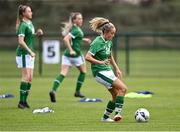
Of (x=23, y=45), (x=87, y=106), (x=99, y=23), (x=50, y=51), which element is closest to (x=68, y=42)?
(x=87, y=106)

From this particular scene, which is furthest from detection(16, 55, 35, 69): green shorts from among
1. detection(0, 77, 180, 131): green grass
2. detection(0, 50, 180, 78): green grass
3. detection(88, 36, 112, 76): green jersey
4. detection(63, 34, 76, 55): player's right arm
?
detection(0, 50, 180, 78): green grass

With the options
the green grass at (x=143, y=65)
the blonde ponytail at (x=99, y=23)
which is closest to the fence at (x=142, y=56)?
the green grass at (x=143, y=65)

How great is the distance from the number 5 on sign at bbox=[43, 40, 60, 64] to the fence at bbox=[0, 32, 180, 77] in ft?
1.39

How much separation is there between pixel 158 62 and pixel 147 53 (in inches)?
241

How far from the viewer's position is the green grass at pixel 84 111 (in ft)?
39.8

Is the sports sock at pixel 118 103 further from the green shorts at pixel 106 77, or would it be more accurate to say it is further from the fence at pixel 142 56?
the fence at pixel 142 56

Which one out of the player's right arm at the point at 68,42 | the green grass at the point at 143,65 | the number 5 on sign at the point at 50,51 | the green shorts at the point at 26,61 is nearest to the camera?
the green shorts at the point at 26,61

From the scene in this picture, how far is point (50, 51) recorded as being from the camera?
26.9 meters

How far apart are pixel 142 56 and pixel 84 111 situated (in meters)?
25.3

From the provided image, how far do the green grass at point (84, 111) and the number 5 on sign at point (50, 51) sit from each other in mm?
4302

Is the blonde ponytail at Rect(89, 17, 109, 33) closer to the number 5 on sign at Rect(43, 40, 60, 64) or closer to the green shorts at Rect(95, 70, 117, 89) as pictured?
the green shorts at Rect(95, 70, 117, 89)

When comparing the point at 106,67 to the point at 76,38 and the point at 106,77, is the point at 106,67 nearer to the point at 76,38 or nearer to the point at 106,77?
the point at 106,77

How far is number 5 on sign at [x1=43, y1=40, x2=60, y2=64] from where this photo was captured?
2670 cm

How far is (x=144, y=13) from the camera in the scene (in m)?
52.3
